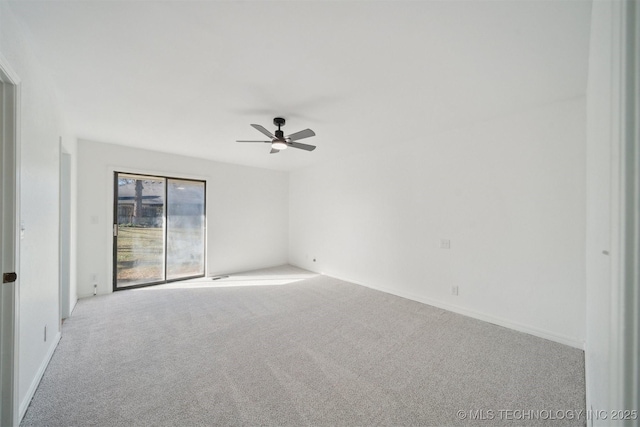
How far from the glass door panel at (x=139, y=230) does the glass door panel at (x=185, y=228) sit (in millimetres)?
136

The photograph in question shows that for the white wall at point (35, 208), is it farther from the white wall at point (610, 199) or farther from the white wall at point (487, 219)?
the white wall at point (487, 219)

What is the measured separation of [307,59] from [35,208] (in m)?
2.44

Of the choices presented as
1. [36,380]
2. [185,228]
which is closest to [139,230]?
[185,228]

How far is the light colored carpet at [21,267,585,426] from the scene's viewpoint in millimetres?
1675

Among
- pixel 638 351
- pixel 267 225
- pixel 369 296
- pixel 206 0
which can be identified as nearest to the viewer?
pixel 638 351

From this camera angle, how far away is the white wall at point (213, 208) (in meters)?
3.95

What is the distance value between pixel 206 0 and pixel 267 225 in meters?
5.03

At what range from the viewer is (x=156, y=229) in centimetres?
464

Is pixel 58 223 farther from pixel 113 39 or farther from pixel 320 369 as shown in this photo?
pixel 320 369

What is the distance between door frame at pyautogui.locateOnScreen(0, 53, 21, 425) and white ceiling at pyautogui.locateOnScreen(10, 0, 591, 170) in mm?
592

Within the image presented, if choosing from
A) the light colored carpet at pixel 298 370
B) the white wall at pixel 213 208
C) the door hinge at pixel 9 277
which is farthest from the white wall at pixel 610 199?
the white wall at pixel 213 208

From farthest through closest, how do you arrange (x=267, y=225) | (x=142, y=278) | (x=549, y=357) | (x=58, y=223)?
(x=267, y=225), (x=142, y=278), (x=58, y=223), (x=549, y=357)

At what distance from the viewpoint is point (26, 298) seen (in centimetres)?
172

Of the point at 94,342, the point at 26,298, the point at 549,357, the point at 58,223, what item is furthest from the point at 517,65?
the point at 94,342
